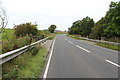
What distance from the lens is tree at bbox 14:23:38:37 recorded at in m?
27.7

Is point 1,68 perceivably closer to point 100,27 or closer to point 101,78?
point 101,78

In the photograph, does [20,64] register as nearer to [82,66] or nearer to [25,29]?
[82,66]

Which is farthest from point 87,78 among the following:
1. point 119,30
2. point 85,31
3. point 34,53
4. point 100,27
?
point 85,31

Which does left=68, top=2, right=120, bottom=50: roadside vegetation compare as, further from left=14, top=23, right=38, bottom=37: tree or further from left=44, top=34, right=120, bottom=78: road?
left=14, top=23, right=38, bottom=37: tree

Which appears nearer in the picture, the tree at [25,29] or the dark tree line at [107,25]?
the dark tree line at [107,25]

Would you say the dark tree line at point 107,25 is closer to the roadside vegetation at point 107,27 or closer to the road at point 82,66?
the roadside vegetation at point 107,27

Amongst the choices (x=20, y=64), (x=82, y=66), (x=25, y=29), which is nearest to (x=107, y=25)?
(x=25, y=29)

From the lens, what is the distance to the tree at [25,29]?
2766cm

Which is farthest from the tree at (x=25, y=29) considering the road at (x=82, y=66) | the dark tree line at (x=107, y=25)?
the road at (x=82, y=66)

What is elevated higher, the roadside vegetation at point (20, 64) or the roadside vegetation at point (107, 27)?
the roadside vegetation at point (107, 27)

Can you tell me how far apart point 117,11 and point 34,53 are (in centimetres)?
1689

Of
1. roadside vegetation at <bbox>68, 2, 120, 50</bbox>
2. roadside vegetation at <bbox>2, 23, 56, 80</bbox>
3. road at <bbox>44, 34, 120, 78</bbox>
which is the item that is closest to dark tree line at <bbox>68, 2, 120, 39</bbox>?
roadside vegetation at <bbox>68, 2, 120, 50</bbox>

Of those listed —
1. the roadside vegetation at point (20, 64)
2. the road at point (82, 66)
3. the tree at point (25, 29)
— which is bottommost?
the road at point (82, 66)

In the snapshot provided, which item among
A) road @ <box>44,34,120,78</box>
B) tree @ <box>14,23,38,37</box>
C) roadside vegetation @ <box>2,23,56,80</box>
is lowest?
road @ <box>44,34,120,78</box>
